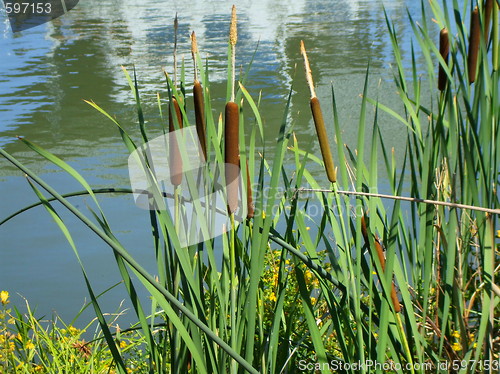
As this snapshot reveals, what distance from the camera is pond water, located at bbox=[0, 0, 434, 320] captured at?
2.99 meters

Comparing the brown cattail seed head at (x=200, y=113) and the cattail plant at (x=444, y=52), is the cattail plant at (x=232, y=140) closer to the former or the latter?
the brown cattail seed head at (x=200, y=113)

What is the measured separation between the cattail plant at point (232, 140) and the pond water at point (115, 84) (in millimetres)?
110

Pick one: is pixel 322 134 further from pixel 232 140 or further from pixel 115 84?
pixel 115 84

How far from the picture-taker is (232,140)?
0.87 meters

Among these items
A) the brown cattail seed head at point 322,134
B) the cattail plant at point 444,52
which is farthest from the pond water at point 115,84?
the cattail plant at point 444,52

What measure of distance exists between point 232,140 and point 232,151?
0.05 feet

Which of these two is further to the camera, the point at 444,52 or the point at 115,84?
the point at 115,84

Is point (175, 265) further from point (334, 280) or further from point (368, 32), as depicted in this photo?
point (368, 32)

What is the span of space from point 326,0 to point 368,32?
2.64 metres

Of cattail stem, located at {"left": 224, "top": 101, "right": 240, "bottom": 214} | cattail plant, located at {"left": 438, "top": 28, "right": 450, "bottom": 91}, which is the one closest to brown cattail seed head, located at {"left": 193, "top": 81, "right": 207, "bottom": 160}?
cattail stem, located at {"left": 224, "top": 101, "right": 240, "bottom": 214}

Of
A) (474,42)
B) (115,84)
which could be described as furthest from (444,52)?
(115,84)

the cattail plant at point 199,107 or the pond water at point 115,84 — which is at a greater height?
the cattail plant at point 199,107

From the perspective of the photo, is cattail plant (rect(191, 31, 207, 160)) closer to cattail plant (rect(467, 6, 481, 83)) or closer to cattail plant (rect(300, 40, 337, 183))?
cattail plant (rect(300, 40, 337, 183))

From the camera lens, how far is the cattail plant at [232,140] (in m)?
0.85
